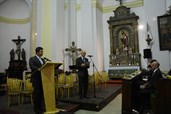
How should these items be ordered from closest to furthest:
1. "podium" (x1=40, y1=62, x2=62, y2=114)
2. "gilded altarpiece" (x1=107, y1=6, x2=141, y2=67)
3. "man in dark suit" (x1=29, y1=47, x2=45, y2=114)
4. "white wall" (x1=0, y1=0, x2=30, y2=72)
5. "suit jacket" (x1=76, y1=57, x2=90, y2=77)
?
"podium" (x1=40, y1=62, x2=62, y2=114) < "man in dark suit" (x1=29, y1=47, x2=45, y2=114) < "suit jacket" (x1=76, y1=57, x2=90, y2=77) < "gilded altarpiece" (x1=107, y1=6, x2=141, y2=67) < "white wall" (x1=0, y1=0, x2=30, y2=72)

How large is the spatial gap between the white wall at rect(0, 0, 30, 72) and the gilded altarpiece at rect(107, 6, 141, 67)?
19.3ft

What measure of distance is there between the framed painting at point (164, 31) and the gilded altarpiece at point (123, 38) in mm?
1705

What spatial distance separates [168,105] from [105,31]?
8.51 metres

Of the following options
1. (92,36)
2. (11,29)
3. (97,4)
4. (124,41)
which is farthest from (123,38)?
(11,29)

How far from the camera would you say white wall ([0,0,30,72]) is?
11116 mm

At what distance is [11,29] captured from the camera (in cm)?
1154

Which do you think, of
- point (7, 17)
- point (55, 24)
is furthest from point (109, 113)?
point (7, 17)

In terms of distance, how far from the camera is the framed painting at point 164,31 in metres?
8.38

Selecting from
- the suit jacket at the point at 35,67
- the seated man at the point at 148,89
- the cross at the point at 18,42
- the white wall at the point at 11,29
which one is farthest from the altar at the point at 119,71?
the suit jacket at the point at 35,67

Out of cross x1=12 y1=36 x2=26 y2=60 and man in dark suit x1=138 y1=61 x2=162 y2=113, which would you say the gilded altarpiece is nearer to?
man in dark suit x1=138 y1=61 x2=162 y2=113

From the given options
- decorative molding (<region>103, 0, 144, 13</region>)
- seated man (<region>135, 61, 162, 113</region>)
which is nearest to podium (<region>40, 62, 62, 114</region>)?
seated man (<region>135, 61, 162, 113</region>)

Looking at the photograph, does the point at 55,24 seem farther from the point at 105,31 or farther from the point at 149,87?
the point at 149,87

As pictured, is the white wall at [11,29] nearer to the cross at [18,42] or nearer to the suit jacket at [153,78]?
the cross at [18,42]

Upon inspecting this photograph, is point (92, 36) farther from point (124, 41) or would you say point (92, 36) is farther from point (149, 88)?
point (149, 88)
